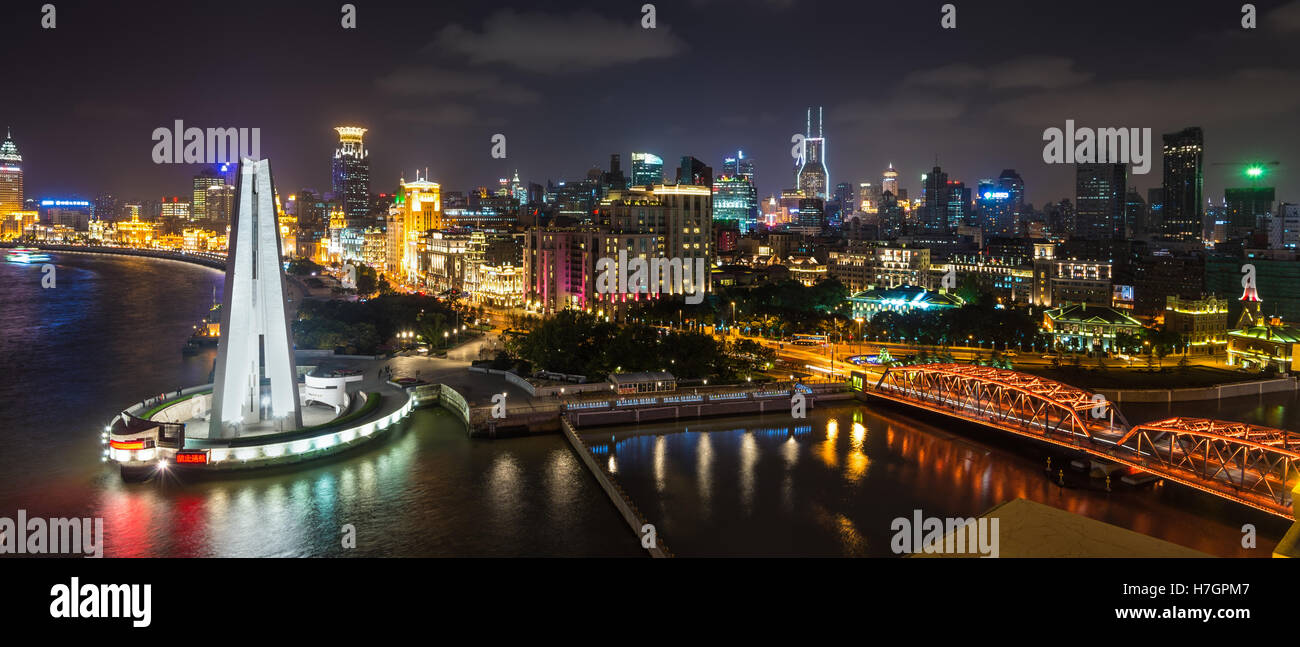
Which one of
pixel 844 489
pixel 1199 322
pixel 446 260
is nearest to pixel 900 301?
pixel 1199 322

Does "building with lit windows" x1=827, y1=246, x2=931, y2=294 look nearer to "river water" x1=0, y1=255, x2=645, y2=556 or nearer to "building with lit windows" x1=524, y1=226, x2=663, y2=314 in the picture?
"building with lit windows" x1=524, y1=226, x2=663, y2=314

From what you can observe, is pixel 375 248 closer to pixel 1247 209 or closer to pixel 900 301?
pixel 900 301

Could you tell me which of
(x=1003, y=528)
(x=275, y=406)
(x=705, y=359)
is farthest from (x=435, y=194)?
(x=1003, y=528)

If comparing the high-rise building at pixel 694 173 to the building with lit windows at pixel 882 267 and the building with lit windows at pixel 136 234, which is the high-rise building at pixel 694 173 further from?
the building with lit windows at pixel 136 234

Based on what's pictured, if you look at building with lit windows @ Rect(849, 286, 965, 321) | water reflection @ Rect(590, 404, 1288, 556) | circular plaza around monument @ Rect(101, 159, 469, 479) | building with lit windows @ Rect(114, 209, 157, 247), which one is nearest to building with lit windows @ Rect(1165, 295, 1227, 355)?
building with lit windows @ Rect(849, 286, 965, 321)

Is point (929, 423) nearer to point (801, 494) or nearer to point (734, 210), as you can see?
point (801, 494)
